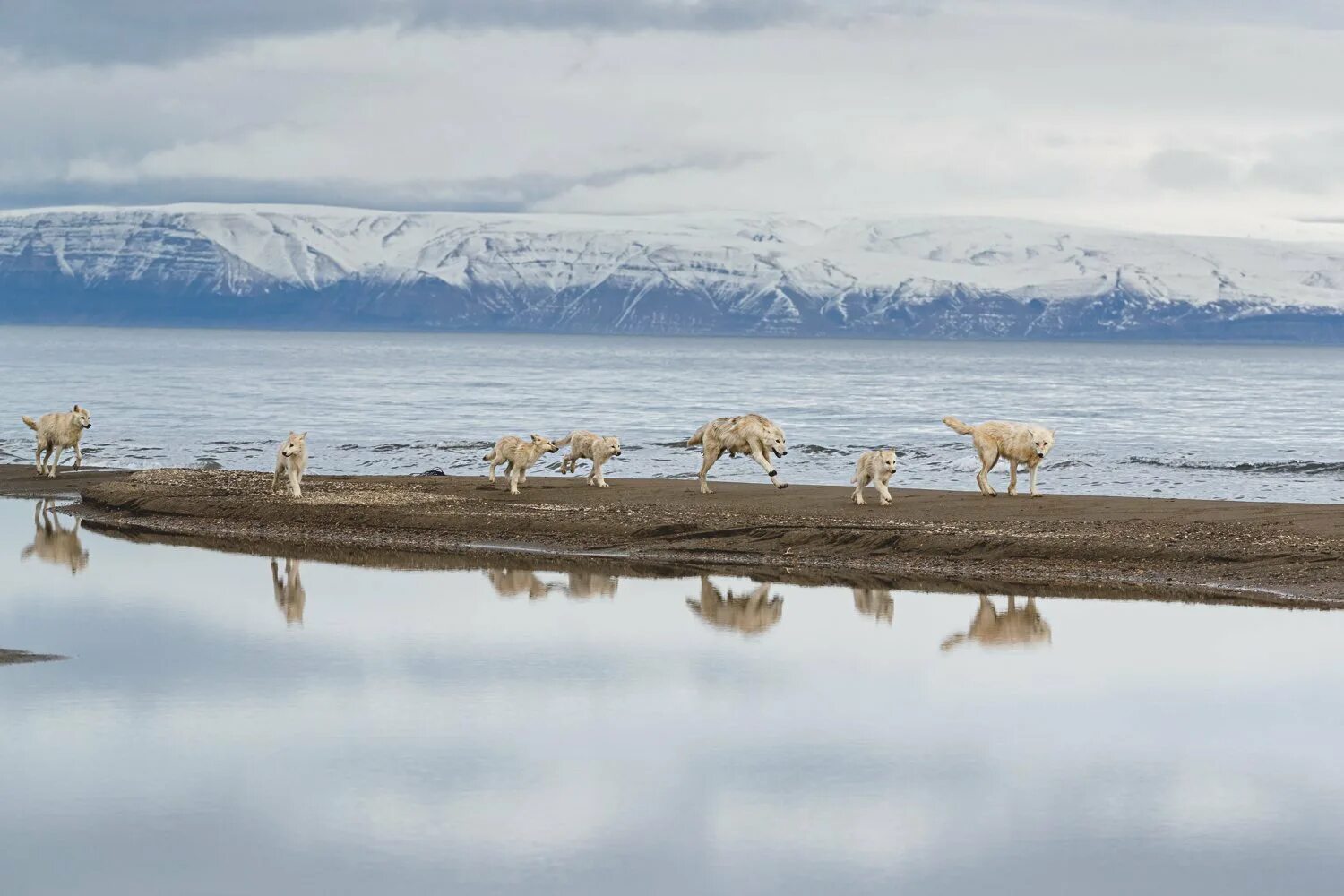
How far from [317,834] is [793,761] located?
3259 millimetres

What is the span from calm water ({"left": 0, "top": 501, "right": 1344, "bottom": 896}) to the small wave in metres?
24.3

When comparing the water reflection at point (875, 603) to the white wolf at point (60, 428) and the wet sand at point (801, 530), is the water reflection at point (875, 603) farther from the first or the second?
the white wolf at point (60, 428)

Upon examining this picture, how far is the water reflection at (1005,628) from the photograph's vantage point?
17203mm

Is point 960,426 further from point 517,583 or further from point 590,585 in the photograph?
point 517,583

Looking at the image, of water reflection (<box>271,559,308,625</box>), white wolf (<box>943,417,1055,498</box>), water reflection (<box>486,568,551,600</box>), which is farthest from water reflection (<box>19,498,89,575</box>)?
white wolf (<box>943,417,1055,498</box>)

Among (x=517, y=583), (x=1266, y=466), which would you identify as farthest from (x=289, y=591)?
(x=1266, y=466)

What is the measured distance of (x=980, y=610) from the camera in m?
19.0

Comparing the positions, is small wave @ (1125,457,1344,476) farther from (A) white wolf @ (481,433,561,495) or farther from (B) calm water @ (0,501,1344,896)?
(B) calm water @ (0,501,1344,896)

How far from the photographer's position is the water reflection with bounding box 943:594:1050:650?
1720 cm

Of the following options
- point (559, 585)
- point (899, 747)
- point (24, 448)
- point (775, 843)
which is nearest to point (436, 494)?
point (559, 585)

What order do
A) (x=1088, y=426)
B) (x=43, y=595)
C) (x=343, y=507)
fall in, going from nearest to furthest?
(x=43, y=595)
(x=343, y=507)
(x=1088, y=426)

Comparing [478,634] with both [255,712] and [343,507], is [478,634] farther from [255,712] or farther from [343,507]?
[343,507]

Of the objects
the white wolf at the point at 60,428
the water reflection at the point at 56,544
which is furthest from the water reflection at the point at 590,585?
the white wolf at the point at 60,428

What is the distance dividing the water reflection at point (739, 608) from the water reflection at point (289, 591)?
398 centimetres
